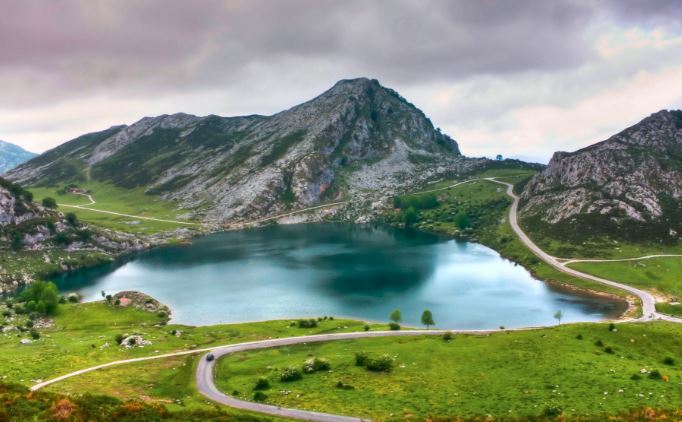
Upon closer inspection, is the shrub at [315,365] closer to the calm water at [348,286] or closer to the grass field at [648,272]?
the calm water at [348,286]

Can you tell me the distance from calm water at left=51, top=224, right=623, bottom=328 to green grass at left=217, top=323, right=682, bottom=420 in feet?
102

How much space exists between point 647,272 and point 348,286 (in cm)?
9067

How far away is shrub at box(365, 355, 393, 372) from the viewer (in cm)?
6631

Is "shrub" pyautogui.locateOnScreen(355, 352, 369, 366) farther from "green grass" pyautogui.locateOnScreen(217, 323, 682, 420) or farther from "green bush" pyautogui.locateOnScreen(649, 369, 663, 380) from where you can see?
"green bush" pyautogui.locateOnScreen(649, 369, 663, 380)

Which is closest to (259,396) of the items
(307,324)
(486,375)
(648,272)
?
(486,375)

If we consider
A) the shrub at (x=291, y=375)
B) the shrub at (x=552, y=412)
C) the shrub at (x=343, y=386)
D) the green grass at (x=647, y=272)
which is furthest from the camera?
the green grass at (x=647, y=272)

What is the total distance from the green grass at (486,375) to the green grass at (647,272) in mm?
57902

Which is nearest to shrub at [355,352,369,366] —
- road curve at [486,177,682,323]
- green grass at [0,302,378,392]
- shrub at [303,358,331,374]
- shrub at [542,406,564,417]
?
shrub at [303,358,331,374]

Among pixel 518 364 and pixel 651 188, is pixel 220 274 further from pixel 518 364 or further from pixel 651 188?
pixel 651 188

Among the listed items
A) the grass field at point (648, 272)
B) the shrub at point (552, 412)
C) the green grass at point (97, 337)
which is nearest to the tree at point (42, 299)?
the green grass at point (97, 337)

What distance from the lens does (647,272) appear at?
466 ft

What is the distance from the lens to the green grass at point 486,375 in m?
52.1

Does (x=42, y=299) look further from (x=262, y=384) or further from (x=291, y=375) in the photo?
(x=291, y=375)

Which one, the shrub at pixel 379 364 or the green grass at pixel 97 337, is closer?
the shrub at pixel 379 364
